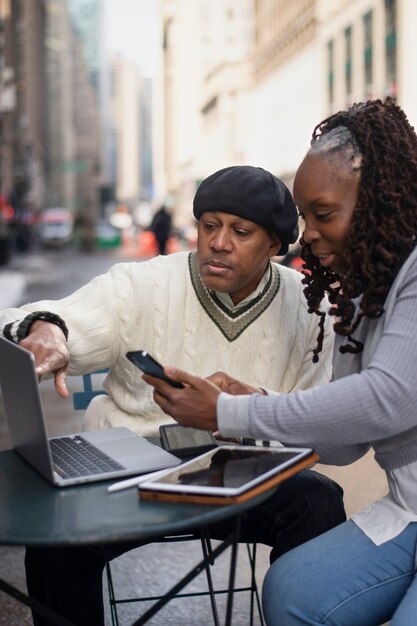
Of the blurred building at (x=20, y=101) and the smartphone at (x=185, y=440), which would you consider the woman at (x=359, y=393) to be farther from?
the blurred building at (x=20, y=101)

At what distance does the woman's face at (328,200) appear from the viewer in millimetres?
2625

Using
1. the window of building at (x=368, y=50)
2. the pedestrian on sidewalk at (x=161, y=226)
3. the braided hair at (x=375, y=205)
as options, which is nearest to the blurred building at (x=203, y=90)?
the window of building at (x=368, y=50)

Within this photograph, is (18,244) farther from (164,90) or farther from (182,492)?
(164,90)

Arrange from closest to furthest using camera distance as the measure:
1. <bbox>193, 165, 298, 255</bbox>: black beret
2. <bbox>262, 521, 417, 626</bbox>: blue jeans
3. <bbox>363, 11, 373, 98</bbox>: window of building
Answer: <bbox>262, 521, 417, 626</bbox>: blue jeans < <bbox>193, 165, 298, 255</bbox>: black beret < <bbox>363, 11, 373, 98</bbox>: window of building

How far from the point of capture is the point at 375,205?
261 centimetres

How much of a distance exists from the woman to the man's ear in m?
0.58

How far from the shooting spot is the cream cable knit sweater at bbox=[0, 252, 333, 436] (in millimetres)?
3324

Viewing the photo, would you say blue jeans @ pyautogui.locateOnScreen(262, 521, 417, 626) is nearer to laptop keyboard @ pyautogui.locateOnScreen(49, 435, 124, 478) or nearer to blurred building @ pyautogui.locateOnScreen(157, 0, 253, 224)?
laptop keyboard @ pyautogui.locateOnScreen(49, 435, 124, 478)

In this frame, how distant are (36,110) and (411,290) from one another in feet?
412

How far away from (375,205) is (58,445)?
102 centimetres

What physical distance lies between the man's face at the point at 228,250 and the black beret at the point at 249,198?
3 cm

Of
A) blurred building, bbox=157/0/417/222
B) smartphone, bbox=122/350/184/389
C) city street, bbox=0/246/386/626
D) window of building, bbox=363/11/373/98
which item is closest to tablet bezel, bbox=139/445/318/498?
smartphone, bbox=122/350/184/389

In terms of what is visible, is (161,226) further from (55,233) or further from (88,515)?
(88,515)

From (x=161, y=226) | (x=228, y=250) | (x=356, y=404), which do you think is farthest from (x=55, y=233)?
(x=356, y=404)
